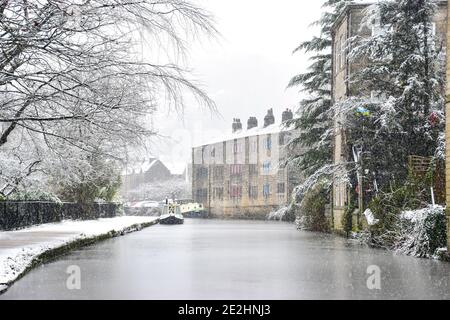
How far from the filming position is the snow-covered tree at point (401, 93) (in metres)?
26.8

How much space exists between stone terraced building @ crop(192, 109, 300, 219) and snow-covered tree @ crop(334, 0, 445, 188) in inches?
1735

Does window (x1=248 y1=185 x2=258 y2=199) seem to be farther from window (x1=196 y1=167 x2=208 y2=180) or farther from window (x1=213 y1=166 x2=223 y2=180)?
window (x1=196 y1=167 x2=208 y2=180)

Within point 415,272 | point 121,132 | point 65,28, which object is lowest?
point 415,272

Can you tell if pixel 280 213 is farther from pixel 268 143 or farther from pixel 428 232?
pixel 428 232

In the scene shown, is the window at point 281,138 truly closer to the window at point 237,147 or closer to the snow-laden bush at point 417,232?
the window at point 237,147

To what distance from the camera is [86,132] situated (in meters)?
16.0

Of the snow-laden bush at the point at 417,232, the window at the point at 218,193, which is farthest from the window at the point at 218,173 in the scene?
the snow-laden bush at the point at 417,232

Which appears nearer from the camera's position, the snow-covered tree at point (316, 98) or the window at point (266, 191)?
the snow-covered tree at point (316, 98)

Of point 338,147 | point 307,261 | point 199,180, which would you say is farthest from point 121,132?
point 199,180

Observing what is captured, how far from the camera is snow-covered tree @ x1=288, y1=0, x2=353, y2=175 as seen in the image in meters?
→ 42.2

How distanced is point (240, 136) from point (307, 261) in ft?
219

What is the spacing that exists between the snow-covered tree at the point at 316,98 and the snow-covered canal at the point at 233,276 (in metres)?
21.0

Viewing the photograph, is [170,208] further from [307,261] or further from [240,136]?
[307,261]

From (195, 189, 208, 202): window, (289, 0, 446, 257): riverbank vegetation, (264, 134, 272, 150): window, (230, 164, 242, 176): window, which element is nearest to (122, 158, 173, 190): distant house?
(195, 189, 208, 202): window
